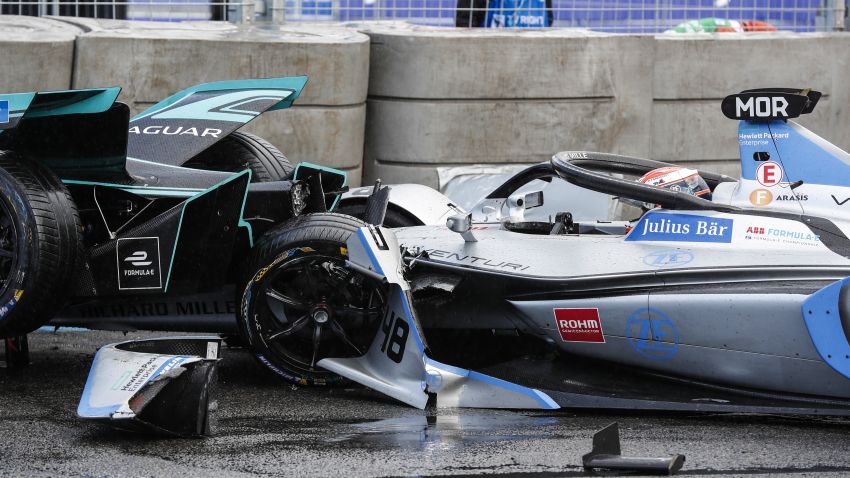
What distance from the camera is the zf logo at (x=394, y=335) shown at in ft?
16.5

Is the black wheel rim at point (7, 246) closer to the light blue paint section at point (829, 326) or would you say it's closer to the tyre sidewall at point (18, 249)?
the tyre sidewall at point (18, 249)

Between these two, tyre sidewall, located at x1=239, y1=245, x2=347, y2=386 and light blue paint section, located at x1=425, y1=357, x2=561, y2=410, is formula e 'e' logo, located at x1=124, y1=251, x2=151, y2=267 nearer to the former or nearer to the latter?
tyre sidewall, located at x1=239, y1=245, x2=347, y2=386

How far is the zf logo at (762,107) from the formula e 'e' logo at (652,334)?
1.19 metres

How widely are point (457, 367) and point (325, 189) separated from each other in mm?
1315

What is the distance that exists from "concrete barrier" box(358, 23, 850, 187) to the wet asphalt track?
11.4 ft

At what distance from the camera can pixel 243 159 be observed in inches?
252

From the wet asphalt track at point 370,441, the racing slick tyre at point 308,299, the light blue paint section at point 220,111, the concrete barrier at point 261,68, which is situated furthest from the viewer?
the concrete barrier at point 261,68

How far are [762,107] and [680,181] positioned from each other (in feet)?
1.63

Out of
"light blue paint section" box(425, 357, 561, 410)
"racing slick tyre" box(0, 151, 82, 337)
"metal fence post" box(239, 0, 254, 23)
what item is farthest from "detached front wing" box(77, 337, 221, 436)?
"metal fence post" box(239, 0, 254, 23)

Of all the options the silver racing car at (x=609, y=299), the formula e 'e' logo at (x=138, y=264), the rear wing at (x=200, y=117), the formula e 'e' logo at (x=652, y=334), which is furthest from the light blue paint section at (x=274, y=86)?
the formula e 'e' logo at (x=652, y=334)

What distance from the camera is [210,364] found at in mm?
4613

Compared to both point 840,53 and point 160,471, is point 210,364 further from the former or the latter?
point 840,53

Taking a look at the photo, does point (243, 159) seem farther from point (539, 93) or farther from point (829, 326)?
point (829, 326)

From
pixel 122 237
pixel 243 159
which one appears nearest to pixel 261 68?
pixel 243 159
